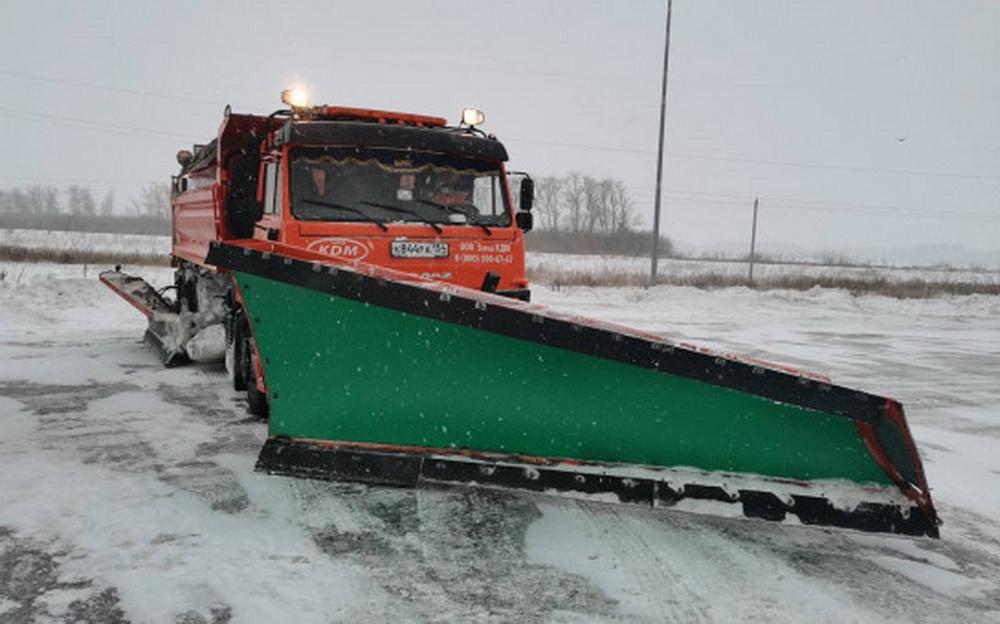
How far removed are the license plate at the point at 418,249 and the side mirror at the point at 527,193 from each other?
116cm

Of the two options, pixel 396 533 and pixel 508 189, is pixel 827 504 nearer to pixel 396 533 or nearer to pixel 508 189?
pixel 396 533

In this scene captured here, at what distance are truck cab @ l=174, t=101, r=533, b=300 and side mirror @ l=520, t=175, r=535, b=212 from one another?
12 mm

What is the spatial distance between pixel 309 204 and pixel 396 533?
2553 millimetres

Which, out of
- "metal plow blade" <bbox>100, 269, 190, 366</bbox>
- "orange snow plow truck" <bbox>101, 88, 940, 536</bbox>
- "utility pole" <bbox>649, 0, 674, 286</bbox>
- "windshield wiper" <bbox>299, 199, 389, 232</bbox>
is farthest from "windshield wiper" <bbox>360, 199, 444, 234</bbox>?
"utility pole" <bbox>649, 0, 674, 286</bbox>

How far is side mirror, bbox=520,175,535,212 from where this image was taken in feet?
19.0

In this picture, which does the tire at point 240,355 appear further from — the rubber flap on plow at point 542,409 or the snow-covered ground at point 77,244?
the snow-covered ground at point 77,244

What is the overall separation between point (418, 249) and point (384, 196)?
525 mm

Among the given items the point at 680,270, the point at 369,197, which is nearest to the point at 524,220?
the point at 369,197

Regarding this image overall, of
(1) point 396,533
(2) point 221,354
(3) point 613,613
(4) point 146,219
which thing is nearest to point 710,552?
(3) point 613,613

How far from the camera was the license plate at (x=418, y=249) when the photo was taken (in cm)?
477

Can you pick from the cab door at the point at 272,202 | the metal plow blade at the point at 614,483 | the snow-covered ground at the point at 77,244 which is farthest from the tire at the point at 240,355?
the snow-covered ground at the point at 77,244

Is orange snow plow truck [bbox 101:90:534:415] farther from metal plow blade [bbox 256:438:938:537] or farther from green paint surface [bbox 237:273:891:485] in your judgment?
metal plow blade [bbox 256:438:938:537]

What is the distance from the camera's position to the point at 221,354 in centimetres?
712

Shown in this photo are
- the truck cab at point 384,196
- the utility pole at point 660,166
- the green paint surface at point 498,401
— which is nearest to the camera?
the green paint surface at point 498,401
